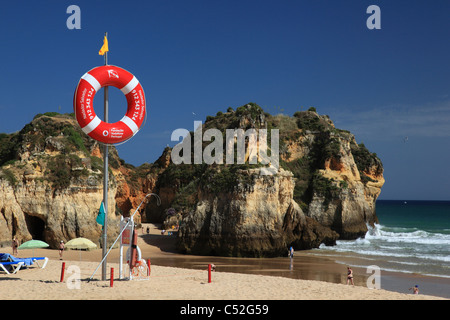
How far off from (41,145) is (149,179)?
24234 mm

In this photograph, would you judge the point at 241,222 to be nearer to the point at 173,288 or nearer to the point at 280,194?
the point at 280,194

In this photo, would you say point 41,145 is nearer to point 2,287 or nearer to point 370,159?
point 2,287

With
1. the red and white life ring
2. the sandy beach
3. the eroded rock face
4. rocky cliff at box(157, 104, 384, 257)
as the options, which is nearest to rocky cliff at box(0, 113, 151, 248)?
the eroded rock face

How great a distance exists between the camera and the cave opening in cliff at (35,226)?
29.2 m

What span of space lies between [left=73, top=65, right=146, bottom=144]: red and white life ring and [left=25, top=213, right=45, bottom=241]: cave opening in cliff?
1717cm

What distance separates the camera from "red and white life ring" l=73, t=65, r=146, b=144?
14.9 m

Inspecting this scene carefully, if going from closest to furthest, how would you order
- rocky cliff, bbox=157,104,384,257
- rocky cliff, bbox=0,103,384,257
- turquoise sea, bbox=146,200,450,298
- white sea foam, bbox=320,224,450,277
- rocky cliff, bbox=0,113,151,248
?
turquoise sea, bbox=146,200,450,298 → white sea foam, bbox=320,224,450,277 → rocky cliff, bbox=0,113,151,248 → rocky cliff, bbox=0,103,384,257 → rocky cliff, bbox=157,104,384,257

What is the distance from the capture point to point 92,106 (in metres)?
15.1

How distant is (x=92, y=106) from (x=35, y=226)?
1872 centimetres

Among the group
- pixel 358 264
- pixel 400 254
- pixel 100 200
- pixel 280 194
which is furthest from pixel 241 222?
pixel 400 254

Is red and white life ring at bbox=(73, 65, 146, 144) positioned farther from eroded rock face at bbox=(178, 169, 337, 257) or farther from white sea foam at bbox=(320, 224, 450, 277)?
white sea foam at bbox=(320, 224, 450, 277)

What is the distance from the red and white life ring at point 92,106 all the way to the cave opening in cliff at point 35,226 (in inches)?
676

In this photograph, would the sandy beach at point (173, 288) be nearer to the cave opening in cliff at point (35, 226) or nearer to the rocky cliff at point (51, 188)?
the rocky cliff at point (51, 188)

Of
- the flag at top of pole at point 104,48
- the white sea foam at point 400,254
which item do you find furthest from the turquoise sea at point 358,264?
the flag at top of pole at point 104,48
